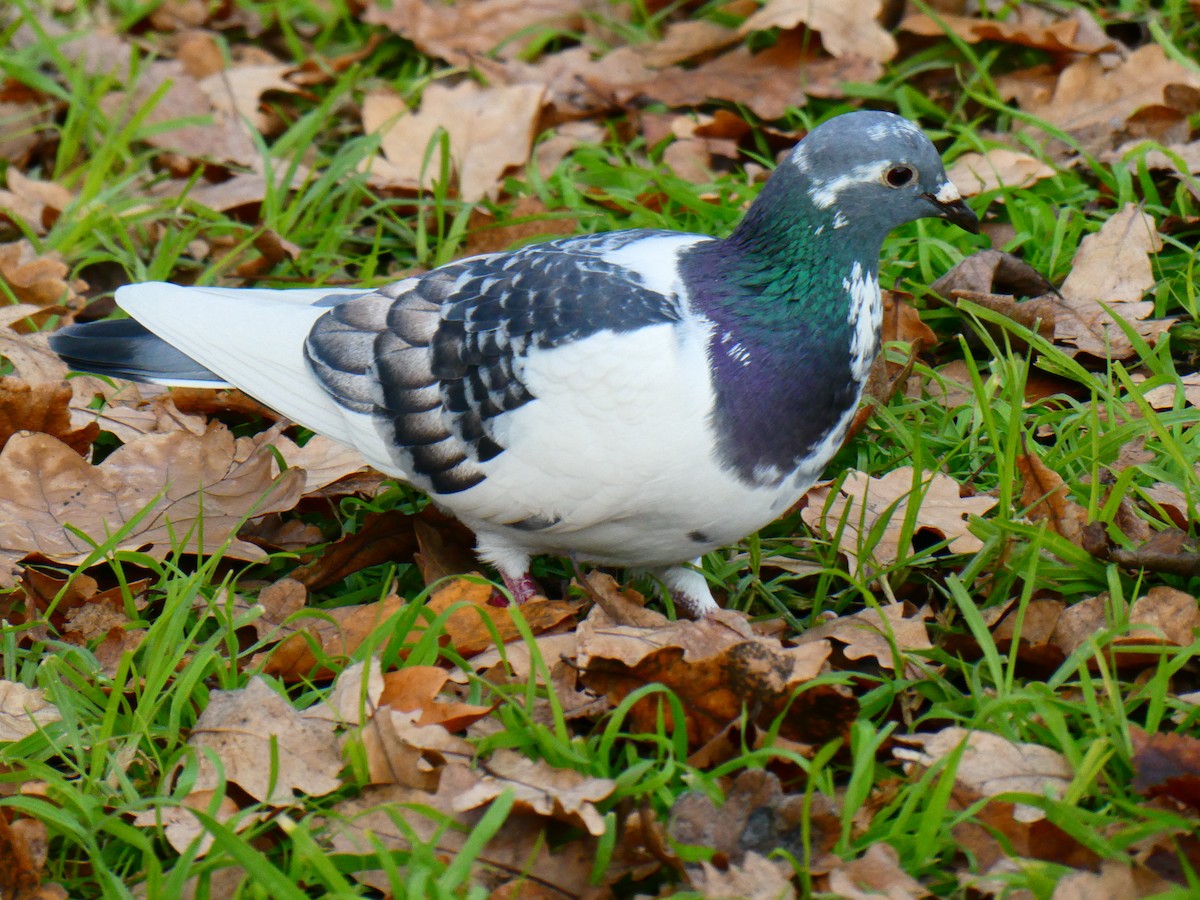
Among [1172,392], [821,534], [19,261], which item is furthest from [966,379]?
[19,261]

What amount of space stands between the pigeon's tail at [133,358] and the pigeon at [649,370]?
1.63 ft

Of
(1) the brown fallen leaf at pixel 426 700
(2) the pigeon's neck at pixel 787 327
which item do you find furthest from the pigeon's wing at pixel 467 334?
(1) the brown fallen leaf at pixel 426 700

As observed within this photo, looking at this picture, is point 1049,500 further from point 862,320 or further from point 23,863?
point 23,863

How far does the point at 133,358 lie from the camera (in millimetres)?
4059

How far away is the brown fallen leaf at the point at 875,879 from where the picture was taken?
262cm

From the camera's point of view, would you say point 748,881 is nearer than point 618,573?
Yes

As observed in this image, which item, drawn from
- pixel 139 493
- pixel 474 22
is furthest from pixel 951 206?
pixel 474 22

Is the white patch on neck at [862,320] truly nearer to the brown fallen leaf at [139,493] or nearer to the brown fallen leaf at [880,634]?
the brown fallen leaf at [880,634]

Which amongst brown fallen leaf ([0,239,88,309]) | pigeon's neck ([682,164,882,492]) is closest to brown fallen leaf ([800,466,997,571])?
pigeon's neck ([682,164,882,492])

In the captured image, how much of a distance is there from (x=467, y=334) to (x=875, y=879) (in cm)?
165

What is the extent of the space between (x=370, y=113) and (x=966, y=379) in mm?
2848

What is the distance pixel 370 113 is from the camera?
19.3 ft

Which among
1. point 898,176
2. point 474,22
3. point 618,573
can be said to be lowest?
point 618,573

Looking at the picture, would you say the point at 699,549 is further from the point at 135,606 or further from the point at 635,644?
the point at 135,606
